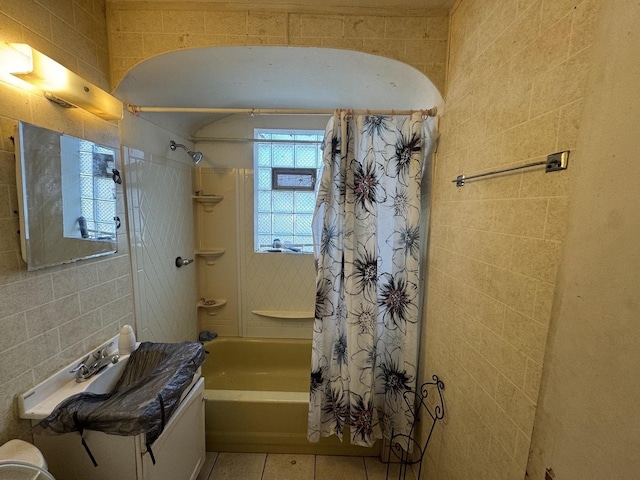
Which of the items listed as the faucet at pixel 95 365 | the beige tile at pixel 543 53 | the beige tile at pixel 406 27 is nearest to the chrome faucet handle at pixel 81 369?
the faucet at pixel 95 365

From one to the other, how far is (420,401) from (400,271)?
2.53 feet

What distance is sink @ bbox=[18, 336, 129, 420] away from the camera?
992 millimetres

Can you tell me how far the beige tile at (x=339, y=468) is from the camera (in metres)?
1.61

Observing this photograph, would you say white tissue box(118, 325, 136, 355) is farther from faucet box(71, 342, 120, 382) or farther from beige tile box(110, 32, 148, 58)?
beige tile box(110, 32, 148, 58)

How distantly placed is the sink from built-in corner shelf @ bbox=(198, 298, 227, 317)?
1.18m

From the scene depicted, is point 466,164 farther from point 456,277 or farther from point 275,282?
point 275,282

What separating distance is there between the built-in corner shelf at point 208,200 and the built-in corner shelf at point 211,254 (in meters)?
0.39

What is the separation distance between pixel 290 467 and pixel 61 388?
1.31 metres

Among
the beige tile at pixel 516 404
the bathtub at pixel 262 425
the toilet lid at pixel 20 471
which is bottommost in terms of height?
the bathtub at pixel 262 425

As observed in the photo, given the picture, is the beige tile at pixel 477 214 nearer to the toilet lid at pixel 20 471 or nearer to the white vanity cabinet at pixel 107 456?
the white vanity cabinet at pixel 107 456

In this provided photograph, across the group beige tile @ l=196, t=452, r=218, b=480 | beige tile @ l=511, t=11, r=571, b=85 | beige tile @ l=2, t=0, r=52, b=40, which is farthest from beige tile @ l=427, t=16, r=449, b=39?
beige tile @ l=196, t=452, r=218, b=480

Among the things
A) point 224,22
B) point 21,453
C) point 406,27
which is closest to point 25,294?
point 21,453

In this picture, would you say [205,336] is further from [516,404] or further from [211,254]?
[516,404]

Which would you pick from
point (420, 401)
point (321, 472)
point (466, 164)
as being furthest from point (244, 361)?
point (466, 164)
